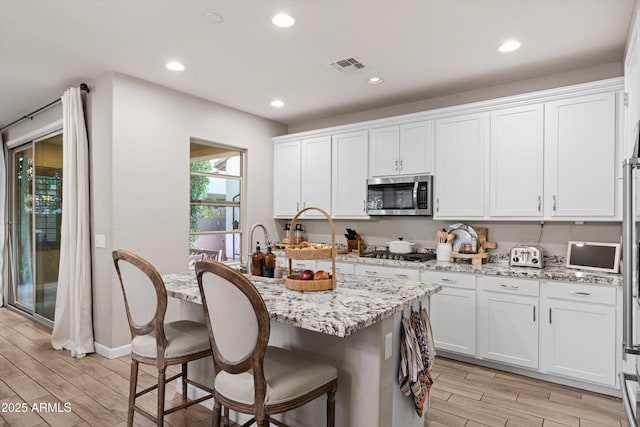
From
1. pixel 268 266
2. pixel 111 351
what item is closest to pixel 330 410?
pixel 268 266

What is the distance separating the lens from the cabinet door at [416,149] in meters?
3.95

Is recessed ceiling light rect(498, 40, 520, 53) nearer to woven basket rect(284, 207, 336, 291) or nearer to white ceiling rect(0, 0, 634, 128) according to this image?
white ceiling rect(0, 0, 634, 128)

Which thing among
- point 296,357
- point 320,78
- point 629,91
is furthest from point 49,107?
point 629,91

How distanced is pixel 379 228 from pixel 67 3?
11.9ft

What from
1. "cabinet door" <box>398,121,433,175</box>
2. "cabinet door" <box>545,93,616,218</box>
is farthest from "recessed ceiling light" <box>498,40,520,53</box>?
"cabinet door" <box>398,121,433,175</box>

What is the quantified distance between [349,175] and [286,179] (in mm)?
1017

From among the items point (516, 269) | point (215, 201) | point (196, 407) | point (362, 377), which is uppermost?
point (215, 201)

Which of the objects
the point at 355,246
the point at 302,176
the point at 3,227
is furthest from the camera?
the point at 3,227

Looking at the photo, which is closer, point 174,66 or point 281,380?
point 281,380

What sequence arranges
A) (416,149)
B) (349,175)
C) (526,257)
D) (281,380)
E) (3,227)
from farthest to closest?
(3,227), (349,175), (416,149), (526,257), (281,380)

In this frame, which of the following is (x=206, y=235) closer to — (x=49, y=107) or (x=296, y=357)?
(x=49, y=107)

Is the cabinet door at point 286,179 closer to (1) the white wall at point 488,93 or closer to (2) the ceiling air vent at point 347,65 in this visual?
(1) the white wall at point 488,93

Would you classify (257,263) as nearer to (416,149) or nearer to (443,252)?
(443,252)

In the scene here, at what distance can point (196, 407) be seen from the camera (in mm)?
2635
